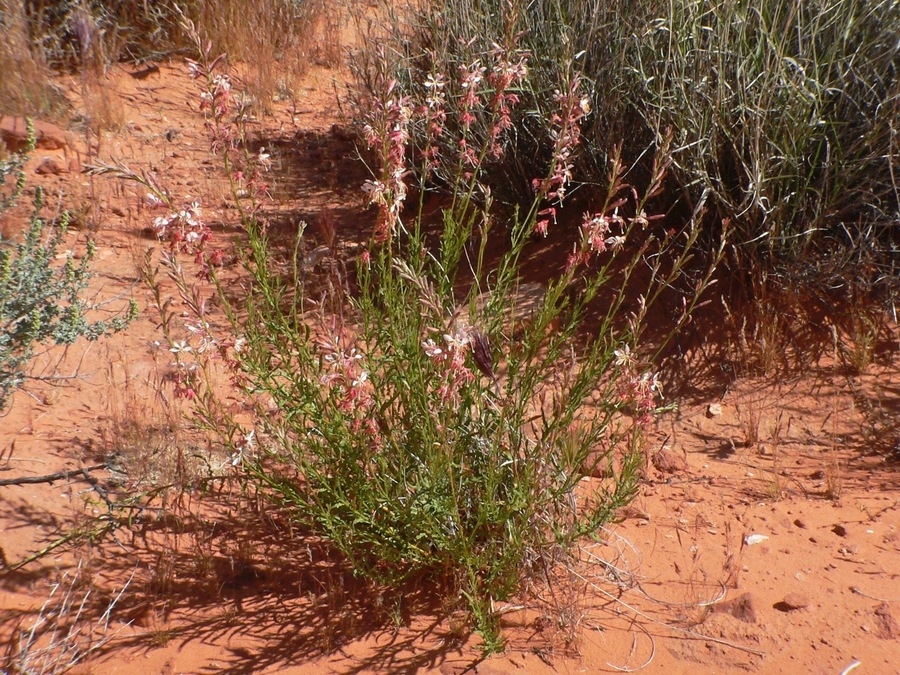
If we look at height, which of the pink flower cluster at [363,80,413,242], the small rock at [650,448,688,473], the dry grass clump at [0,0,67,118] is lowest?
the small rock at [650,448,688,473]

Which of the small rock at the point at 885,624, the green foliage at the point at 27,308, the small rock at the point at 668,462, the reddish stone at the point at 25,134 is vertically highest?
the reddish stone at the point at 25,134

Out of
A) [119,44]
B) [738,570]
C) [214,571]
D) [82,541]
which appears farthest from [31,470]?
[119,44]

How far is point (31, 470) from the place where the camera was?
3359 mm

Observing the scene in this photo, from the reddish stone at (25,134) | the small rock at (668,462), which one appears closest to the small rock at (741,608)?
the small rock at (668,462)

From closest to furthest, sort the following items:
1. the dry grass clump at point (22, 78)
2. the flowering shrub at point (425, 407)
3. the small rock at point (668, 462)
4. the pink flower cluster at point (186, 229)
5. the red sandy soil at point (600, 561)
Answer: the pink flower cluster at point (186, 229), the flowering shrub at point (425, 407), the red sandy soil at point (600, 561), the small rock at point (668, 462), the dry grass clump at point (22, 78)

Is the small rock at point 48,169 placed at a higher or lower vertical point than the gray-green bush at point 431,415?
higher

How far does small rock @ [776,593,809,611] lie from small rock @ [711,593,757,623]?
111mm

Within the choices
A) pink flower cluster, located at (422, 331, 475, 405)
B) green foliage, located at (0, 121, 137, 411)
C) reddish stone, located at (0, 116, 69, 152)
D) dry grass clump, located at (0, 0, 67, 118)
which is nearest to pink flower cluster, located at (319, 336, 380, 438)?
pink flower cluster, located at (422, 331, 475, 405)

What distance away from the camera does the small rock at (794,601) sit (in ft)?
9.32

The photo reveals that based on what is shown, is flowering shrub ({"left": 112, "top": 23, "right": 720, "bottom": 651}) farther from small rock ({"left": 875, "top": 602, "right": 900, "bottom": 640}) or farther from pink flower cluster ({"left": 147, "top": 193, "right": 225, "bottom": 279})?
small rock ({"left": 875, "top": 602, "right": 900, "bottom": 640})

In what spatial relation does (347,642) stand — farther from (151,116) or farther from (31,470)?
(151,116)

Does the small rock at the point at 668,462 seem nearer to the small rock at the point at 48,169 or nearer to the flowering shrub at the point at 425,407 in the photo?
the flowering shrub at the point at 425,407

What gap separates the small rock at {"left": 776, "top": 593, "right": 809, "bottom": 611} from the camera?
2.84 m

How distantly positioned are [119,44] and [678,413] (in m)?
5.90
